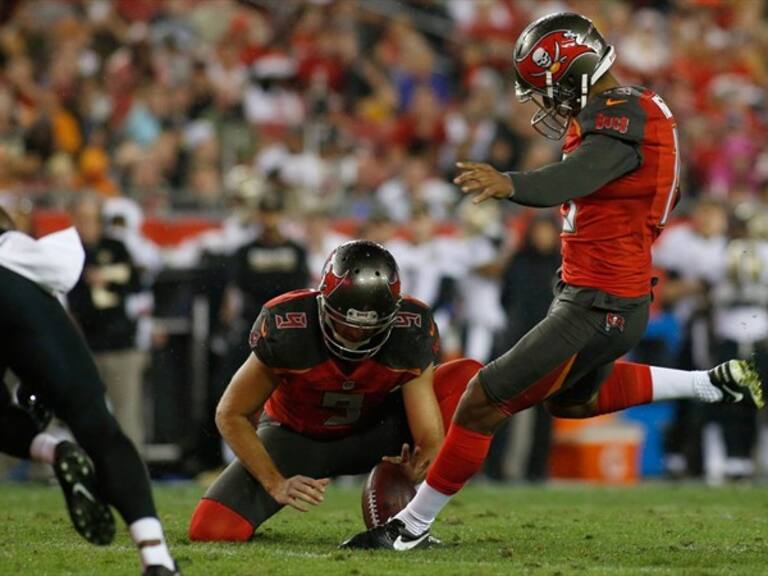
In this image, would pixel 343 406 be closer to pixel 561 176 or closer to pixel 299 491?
pixel 299 491

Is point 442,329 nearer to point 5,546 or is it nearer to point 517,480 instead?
point 517,480

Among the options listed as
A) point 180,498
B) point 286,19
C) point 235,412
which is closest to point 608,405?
point 235,412

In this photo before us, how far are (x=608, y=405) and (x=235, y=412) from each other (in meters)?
1.39

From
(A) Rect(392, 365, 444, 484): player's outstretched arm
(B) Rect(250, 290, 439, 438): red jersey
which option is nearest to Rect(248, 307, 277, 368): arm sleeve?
(B) Rect(250, 290, 439, 438): red jersey

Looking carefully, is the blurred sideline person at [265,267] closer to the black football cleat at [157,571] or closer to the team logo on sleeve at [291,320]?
the team logo on sleeve at [291,320]

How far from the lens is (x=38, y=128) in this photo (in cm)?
1045

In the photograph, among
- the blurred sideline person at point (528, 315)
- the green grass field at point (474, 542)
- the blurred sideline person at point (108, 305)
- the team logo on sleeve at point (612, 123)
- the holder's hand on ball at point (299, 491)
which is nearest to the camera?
the green grass field at point (474, 542)

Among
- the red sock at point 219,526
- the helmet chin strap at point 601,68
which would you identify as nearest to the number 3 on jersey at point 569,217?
the helmet chin strap at point 601,68

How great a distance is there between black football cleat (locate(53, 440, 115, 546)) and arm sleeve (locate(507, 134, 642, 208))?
156 cm

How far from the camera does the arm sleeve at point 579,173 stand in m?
4.97

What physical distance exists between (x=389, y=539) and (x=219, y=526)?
699 mm

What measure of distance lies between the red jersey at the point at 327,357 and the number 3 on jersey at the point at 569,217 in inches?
24.3

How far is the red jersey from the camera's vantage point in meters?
5.64

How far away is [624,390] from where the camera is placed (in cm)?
591
